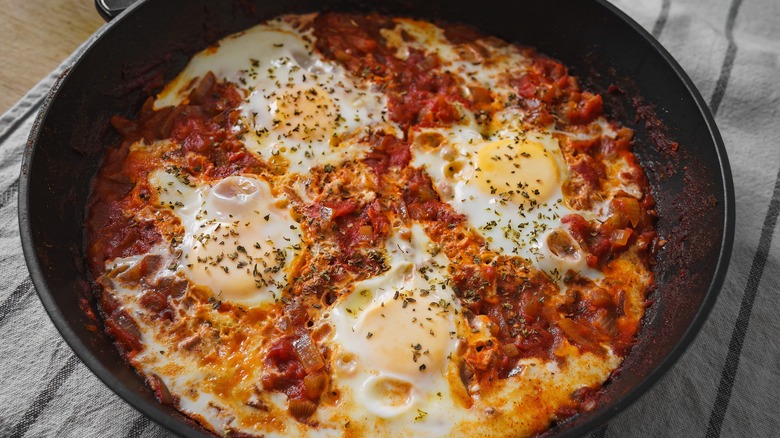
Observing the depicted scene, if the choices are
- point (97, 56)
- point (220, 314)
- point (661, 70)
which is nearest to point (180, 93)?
point (97, 56)

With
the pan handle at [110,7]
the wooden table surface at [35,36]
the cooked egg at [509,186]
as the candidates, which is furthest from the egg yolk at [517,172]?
the wooden table surface at [35,36]

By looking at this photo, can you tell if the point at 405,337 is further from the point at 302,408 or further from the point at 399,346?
the point at 302,408

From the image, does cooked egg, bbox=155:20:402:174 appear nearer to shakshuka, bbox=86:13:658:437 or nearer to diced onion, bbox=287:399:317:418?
shakshuka, bbox=86:13:658:437

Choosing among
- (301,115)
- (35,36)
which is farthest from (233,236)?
(35,36)

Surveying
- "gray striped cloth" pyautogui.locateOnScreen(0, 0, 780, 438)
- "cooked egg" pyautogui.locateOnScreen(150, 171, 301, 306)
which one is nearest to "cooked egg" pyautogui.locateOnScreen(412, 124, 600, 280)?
"gray striped cloth" pyautogui.locateOnScreen(0, 0, 780, 438)

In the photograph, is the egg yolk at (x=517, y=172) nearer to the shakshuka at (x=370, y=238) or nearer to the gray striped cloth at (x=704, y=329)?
the shakshuka at (x=370, y=238)

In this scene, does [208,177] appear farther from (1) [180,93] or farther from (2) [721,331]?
(2) [721,331]
